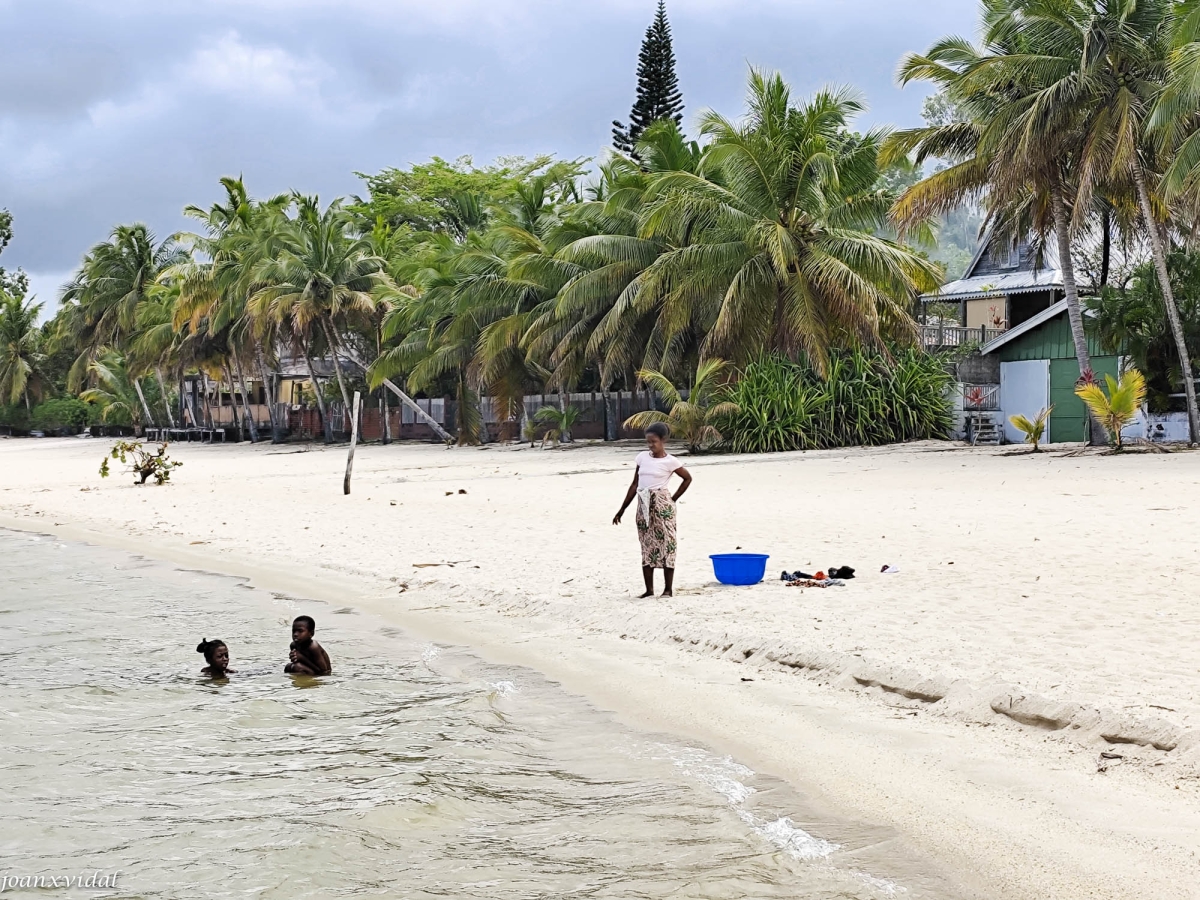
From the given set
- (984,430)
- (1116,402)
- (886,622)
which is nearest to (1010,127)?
(1116,402)

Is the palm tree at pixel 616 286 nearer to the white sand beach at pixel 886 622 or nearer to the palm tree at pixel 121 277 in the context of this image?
the white sand beach at pixel 886 622

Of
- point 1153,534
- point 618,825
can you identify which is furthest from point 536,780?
point 1153,534

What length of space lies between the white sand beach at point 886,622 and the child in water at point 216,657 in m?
1.66

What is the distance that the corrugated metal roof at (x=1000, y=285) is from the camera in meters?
31.6

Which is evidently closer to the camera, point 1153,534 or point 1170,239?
point 1153,534

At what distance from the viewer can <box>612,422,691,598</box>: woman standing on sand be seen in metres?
9.03

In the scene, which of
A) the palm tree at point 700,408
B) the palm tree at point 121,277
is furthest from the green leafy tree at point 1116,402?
the palm tree at point 121,277

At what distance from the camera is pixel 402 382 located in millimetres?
43688

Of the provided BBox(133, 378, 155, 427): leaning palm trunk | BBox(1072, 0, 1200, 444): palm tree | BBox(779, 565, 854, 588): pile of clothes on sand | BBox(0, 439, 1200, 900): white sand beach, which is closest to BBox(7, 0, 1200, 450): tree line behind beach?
BBox(1072, 0, 1200, 444): palm tree

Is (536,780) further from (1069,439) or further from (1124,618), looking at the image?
(1069,439)

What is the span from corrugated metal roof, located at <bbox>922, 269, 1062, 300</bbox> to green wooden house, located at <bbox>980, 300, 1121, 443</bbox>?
2.27 m

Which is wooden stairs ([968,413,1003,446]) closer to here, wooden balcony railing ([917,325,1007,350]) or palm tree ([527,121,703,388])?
wooden balcony railing ([917,325,1007,350])

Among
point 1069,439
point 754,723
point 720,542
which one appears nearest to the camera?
point 754,723

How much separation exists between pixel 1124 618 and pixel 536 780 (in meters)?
4.12
